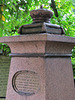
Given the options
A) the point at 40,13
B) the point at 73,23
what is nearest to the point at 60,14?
the point at 73,23

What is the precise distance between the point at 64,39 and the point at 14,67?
862mm

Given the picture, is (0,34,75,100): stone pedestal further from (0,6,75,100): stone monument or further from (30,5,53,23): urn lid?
(30,5,53,23): urn lid

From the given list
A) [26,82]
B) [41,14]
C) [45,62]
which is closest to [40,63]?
[45,62]

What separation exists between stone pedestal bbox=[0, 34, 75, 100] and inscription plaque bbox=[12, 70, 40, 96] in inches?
1.8

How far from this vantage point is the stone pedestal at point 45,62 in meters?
2.58

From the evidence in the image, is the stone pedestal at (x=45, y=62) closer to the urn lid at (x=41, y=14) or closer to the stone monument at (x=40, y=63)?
the stone monument at (x=40, y=63)

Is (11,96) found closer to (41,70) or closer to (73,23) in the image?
(41,70)

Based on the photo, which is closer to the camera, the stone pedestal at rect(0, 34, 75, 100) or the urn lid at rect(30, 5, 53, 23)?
the stone pedestal at rect(0, 34, 75, 100)

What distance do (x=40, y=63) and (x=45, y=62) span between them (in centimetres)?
8

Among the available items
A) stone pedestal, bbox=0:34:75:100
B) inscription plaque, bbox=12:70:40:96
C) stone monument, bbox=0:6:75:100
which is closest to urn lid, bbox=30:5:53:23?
stone monument, bbox=0:6:75:100

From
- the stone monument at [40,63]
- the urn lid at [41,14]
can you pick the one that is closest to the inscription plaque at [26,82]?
the stone monument at [40,63]

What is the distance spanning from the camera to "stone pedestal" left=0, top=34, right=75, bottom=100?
8.48 feet

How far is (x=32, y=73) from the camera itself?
2684 mm

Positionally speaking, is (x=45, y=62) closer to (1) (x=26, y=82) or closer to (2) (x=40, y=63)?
(2) (x=40, y=63)
